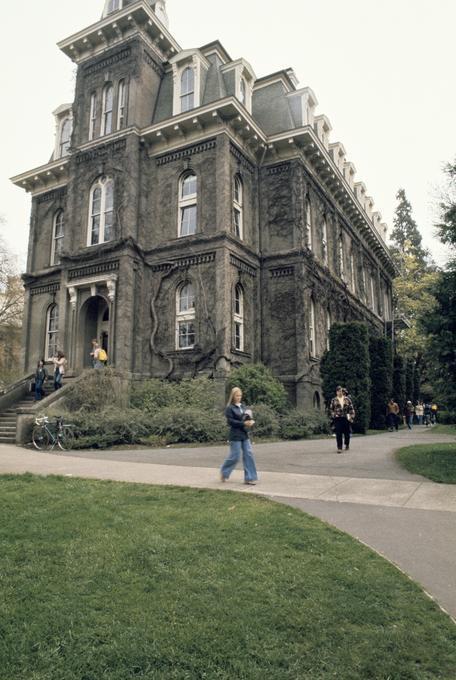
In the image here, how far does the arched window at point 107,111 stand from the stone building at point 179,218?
0.07 metres

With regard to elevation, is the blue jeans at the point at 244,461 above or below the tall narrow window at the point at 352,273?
below

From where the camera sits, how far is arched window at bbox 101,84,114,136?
25031 millimetres

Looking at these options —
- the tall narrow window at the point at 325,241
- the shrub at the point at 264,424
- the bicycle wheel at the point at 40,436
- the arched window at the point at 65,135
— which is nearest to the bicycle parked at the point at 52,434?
the bicycle wheel at the point at 40,436

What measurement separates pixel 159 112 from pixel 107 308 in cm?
985

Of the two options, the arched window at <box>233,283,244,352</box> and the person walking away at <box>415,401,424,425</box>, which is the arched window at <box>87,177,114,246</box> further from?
the person walking away at <box>415,401,424,425</box>

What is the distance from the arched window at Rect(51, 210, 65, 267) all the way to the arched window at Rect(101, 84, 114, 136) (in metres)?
5.21

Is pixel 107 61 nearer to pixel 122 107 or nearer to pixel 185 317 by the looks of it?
pixel 122 107

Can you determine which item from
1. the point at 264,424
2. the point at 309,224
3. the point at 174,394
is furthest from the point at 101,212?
the point at 264,424

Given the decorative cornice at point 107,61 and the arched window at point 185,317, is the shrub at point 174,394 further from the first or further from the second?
the decorative cornice at point 107,61

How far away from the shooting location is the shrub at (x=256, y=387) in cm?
1955

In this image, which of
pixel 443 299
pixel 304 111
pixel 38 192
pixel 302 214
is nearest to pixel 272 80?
pixel 304 111

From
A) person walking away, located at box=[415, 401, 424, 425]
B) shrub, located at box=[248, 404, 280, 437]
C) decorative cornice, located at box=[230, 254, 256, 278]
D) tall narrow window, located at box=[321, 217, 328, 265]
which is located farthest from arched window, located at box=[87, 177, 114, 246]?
person walking away, located at box=[415, 401, 424, 425]

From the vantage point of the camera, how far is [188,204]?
75.9 feet

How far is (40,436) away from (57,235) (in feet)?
50.1
